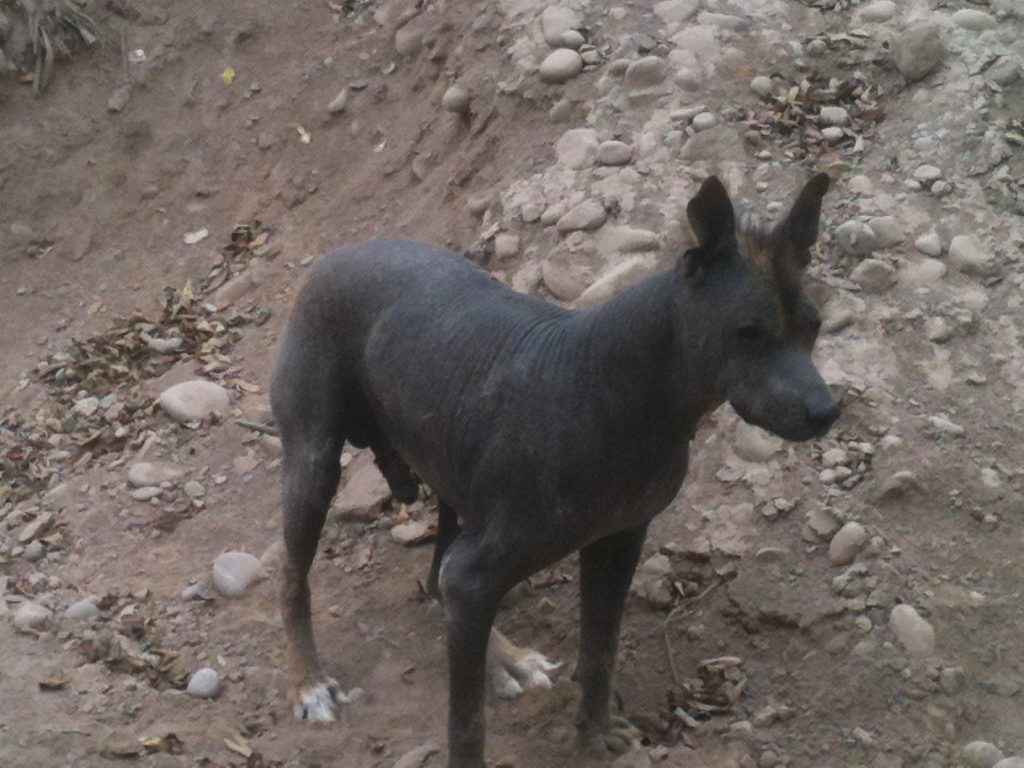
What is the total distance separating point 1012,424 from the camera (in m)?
5.39

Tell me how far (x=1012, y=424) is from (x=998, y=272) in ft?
2.66

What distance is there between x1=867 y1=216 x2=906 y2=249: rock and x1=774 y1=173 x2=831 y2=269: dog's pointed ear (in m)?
2.35

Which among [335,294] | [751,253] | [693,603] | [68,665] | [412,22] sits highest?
[751,253]

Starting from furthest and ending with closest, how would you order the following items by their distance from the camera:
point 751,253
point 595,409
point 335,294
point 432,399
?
point 335,294
point 432,399
point 595,409
point 751,253

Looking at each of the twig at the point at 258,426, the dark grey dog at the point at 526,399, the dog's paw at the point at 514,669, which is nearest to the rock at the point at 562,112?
the twig at the point at 258,426

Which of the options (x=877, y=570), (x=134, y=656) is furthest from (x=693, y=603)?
(x=134, y=656)

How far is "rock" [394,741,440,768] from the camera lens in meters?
4.58

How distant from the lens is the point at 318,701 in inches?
197

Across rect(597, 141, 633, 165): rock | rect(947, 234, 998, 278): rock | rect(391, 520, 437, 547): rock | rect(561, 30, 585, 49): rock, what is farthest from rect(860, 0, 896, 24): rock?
rect(391, 520, 437, 547): rock

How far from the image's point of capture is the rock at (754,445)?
5.40 metres

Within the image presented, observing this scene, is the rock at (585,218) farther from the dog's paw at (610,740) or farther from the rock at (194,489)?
the dog's paw at (610,740)

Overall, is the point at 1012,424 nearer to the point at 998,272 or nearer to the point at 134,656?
the point at 998,272

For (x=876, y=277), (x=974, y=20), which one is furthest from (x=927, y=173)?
(x=974, y=20)

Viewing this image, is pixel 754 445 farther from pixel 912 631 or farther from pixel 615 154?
pixel 615 154
